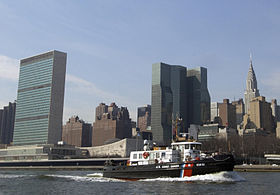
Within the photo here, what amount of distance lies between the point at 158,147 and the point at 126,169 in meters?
7.07

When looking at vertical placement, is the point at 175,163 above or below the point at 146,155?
below

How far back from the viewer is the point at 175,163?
60625 mm

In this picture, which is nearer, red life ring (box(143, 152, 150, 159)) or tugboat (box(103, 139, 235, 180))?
tugboat (box(103, 139, 235, 180))

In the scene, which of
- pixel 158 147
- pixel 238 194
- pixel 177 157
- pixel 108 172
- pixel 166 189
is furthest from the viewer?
pixel 108 172

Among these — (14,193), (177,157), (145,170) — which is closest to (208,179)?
(177,157)

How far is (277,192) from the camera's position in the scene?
1973 inches

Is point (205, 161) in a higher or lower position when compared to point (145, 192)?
higher

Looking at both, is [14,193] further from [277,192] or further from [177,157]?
[277,192]

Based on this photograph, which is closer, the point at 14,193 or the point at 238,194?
the point at 238,194

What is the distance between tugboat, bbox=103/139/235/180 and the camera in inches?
2347

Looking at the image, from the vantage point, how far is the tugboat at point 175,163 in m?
59.6

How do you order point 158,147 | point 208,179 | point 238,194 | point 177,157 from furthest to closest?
point 158,147, point 177,157, point 208,179, point 238,194

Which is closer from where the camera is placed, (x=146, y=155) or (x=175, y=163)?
(x=175, y=163)

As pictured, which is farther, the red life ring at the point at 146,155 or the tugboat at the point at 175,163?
the red life ring at the point at 146,155
